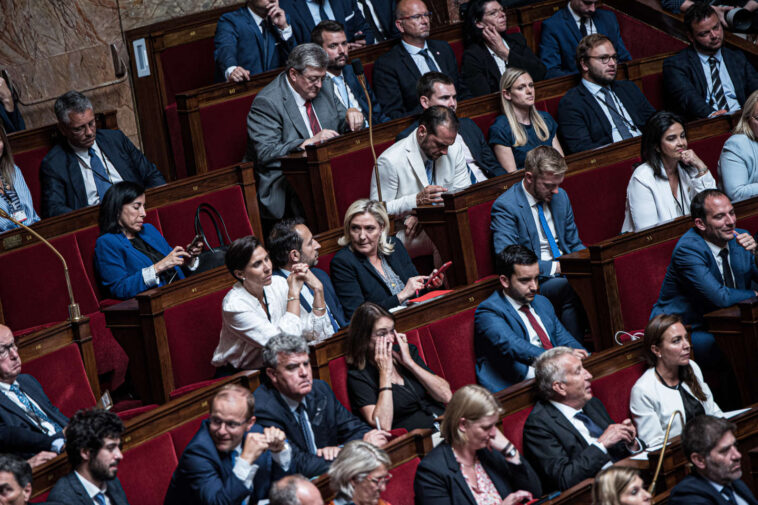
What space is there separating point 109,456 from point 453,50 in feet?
4.99

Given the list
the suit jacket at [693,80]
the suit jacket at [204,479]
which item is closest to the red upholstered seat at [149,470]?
the suit jacket at [204,479]

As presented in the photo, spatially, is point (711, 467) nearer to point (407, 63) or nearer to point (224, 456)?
point (224, 456)

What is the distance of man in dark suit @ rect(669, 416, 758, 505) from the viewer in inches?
47.4

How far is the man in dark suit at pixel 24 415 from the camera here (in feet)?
4.09

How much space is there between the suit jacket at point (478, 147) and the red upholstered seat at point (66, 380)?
2.75 feet

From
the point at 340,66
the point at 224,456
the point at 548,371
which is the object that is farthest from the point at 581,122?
the point at 224,456

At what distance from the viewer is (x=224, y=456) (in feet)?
3.92

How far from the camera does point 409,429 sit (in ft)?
4.72

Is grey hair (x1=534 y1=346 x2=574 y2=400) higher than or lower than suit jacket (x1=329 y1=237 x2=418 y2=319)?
lower

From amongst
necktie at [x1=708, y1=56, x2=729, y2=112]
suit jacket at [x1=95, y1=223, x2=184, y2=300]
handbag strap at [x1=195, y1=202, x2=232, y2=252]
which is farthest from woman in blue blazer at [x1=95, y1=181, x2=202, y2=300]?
necktie at [x1=708, y1=56, x2=729, y2=112]

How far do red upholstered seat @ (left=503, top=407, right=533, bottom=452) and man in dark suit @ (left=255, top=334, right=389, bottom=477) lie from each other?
6.3 inches

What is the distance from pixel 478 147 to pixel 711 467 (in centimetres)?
94

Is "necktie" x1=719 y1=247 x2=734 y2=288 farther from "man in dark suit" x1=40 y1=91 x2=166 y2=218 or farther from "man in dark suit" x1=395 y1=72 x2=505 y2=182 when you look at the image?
"man in dark suit" x1=40 y1=91 x2=166 y2=218

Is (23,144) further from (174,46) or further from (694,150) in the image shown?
(694,150)
